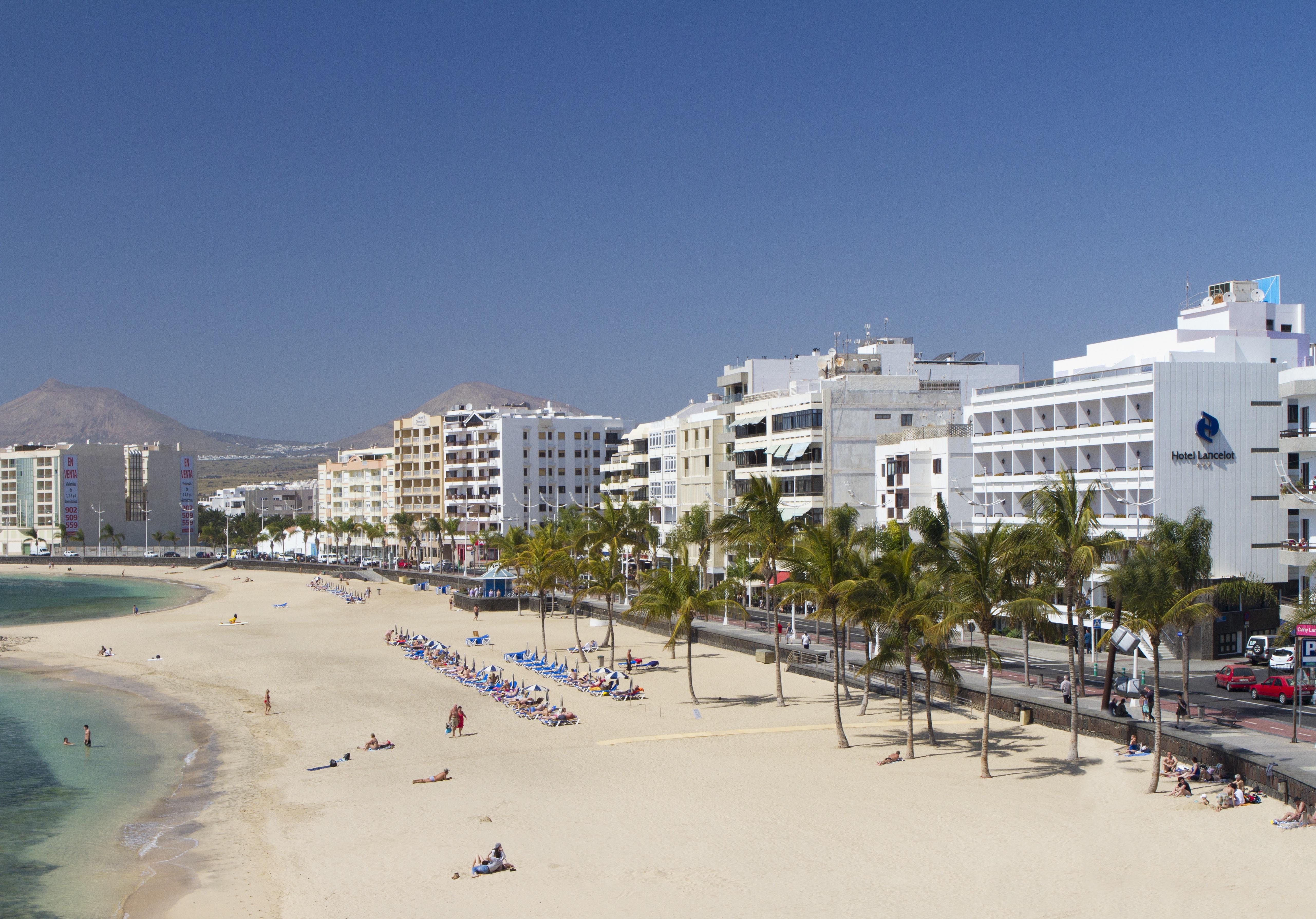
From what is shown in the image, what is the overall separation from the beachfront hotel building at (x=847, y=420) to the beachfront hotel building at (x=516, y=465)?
175 feet

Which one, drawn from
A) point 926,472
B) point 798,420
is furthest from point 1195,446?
point 798,420

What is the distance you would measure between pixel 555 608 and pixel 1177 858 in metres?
62.4

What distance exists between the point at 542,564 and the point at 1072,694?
104ft

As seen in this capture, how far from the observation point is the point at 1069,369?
6612 cm

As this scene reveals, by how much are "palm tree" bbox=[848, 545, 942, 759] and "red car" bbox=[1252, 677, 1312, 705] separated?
1311 centimetres

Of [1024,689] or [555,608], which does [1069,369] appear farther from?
[555,608]

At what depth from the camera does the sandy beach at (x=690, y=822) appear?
866 inches

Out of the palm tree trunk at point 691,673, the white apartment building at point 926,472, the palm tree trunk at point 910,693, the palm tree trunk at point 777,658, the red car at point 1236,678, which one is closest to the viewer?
the palm tree trunk at point 910,693

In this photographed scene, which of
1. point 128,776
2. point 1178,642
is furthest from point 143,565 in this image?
point 1178,642

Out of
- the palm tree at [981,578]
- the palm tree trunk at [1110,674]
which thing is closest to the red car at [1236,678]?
the palm tree trunk at [1110,674]

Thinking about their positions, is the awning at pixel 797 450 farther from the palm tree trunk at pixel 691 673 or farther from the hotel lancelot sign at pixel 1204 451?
the hotel lancelot sign at pixel 1204 451

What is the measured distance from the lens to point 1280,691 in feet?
122

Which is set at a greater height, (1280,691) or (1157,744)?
(1157,744)

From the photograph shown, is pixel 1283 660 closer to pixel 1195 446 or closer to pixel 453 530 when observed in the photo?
pixel 1195 446
